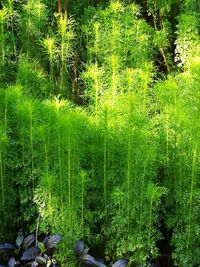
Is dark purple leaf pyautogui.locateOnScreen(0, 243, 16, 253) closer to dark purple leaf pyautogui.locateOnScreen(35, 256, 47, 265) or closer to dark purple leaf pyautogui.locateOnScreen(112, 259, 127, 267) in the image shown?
dark purple leaf pyautogui.locateOnScreen(35, 256, 47, 265)

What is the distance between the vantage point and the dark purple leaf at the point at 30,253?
342 cm

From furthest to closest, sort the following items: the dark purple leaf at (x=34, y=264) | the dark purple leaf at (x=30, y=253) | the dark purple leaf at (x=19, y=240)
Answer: the dark purple leaf at (x=19, y=240), the dark purple leaf at (x=30, y=253), the dark purple leaf at (x=34, y=264)

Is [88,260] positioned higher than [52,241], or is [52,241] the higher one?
[52,241]

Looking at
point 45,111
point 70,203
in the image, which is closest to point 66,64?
point 45,111

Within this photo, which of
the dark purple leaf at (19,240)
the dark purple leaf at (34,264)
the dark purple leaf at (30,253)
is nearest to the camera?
the dark purple leaf at (34,264)

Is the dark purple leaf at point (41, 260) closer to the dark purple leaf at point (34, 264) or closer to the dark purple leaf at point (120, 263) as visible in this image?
the dark purple leaf at point (34, 264)

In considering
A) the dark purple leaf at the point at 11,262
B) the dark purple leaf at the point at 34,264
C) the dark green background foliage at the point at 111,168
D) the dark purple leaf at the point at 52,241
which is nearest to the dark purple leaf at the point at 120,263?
the dark green background foliage at the point at 111,168

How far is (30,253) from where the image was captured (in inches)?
135

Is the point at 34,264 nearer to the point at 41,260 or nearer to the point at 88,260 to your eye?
the point at 41,260

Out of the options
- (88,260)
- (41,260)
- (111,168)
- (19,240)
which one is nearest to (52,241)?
(41,260)

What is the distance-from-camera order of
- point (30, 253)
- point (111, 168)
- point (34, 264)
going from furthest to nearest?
point (111, 168) → point (30, 253) → point (34, 264)

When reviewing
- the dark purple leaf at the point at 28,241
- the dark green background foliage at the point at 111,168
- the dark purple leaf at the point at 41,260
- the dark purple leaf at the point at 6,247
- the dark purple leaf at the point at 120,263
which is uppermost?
the dark green background foliage at the point at 111,168

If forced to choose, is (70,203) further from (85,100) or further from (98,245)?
(85,100)

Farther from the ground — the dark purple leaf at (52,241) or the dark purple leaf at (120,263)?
the dark purple leaf at (52,241)
